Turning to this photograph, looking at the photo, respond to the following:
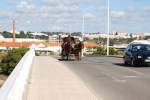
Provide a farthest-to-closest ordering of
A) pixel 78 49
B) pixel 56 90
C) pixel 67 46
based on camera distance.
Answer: pixel 67 46 < pixel 78 49 < pixel 56 90

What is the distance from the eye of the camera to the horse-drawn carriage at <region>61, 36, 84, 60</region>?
37344mm

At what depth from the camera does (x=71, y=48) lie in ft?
125

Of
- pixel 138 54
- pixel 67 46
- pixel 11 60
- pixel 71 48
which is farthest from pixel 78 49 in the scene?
pixel 11 60

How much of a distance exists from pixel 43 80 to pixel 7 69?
56.3m

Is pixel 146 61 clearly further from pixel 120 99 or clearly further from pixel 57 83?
pixel 120 99

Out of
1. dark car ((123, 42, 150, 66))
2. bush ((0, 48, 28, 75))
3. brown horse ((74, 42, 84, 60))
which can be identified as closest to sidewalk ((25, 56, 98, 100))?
dark car ((123, 42, 150, 66))

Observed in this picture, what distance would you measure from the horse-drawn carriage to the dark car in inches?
277

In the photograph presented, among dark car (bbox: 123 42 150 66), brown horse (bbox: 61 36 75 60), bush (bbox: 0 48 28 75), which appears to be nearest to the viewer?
dark car (bbox: 123 42 150 66)

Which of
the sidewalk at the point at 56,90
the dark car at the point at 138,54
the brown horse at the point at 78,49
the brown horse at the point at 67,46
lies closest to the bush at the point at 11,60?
the brown horse at the point at 67,46

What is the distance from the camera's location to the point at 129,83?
17.9 m

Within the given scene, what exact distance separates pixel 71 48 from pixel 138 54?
32.3 feet

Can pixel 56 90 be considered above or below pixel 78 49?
below

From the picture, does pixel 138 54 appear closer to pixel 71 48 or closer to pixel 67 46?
pixel 71 48

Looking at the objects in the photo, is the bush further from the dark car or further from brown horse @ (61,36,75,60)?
the dark car
